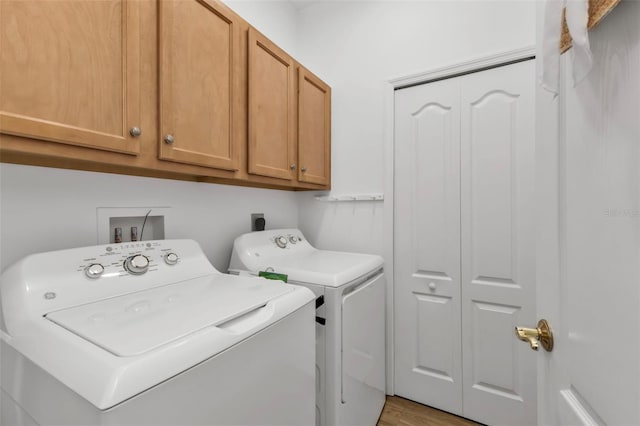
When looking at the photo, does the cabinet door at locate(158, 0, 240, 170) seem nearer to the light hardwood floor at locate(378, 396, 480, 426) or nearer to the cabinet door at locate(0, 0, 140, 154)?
the cabinet door at locate(0, 0, 140, 154)

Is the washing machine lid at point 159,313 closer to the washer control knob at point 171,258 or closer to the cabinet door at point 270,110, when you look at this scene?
the washer control knob at point 171,258

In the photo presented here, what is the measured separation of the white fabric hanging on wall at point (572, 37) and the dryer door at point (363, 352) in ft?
3.56

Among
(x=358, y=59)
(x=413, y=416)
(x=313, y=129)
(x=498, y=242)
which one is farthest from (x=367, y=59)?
(x=413, y=416)

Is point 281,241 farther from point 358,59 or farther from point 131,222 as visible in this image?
point 358,59

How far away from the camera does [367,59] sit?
2.11 m

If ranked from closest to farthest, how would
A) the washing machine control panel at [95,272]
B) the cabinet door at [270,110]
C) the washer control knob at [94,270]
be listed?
the washing machine control panel at [95,272] < the washer control knob at [94,270] < the cabinet door at [270,110]

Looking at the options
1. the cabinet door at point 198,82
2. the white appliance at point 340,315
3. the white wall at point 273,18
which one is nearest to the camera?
the cabinet door at point 198,82

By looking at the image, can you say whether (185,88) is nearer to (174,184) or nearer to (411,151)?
(174,184)

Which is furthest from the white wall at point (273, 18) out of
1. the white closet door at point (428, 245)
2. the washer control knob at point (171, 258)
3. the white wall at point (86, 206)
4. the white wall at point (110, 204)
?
the washer control knob at point (171, 258)

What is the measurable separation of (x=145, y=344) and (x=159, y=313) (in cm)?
20

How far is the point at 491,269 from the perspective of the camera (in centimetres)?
173

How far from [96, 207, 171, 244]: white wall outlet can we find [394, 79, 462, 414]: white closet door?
1.43 metres

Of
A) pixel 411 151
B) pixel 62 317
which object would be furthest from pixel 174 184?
pixel 411 151

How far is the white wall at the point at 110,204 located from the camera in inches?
38.1
